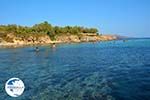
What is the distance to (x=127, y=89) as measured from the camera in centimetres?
2906

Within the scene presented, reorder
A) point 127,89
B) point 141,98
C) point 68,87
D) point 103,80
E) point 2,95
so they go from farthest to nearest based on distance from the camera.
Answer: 1. point 103,80
2. point 68,87
3. point 127,89
4. point 2,95
5. point 141,98

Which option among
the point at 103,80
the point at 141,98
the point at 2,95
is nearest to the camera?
the point at 141,98

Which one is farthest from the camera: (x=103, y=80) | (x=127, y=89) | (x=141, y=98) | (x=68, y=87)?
(x=103, y=80)

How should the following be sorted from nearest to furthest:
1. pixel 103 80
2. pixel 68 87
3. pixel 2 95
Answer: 1. pixel 2 95
2. pixel 68 87
3. pixel 103 80

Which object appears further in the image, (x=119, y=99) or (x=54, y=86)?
(x=54, y=86)

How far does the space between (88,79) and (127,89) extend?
8.61 m

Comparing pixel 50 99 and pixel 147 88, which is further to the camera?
pixel 147 88

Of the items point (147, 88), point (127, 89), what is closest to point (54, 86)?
point (127, 89)

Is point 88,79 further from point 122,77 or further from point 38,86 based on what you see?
point 38,86

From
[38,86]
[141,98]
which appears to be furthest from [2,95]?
[141,98]

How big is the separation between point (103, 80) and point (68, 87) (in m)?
5.99

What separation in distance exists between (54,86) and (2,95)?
22.9ft

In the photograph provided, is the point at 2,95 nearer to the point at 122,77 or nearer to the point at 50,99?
the point at 50,99

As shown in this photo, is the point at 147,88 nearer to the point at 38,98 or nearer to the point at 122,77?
the point at 122,77
